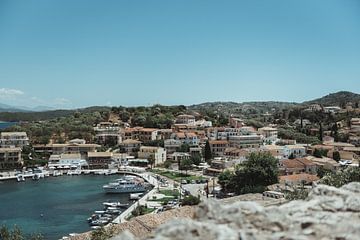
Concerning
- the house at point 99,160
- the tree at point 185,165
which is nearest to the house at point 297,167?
the tree at point 185,165

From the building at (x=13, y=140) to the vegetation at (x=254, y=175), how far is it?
34.6m

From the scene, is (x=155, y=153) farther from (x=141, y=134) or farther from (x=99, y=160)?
(x=141, y=134)

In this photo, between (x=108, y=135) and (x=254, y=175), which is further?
(x=108, y=135)

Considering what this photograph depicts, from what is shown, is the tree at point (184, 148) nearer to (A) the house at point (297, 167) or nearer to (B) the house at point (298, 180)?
(A) the house at point (297, 167)

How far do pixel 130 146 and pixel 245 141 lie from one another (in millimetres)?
15227

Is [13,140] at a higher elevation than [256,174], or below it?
higher

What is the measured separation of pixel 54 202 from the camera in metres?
34.1

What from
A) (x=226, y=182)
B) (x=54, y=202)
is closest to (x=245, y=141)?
(x=226, y=182)

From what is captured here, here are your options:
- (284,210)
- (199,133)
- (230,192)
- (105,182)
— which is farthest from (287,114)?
(284,210)

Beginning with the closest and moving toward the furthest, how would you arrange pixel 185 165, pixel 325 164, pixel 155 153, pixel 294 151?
1. pixel 325 164
2. pixel 185 165
3. pixel 294 151
4. pixel 155 153

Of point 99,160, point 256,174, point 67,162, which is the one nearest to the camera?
Answer: point 256,174

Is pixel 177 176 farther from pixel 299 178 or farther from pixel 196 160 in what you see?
pixel 299 178

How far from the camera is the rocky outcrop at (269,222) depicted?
379cm

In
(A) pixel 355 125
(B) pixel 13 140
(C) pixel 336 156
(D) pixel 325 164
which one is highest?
(A) pixel 355 125
